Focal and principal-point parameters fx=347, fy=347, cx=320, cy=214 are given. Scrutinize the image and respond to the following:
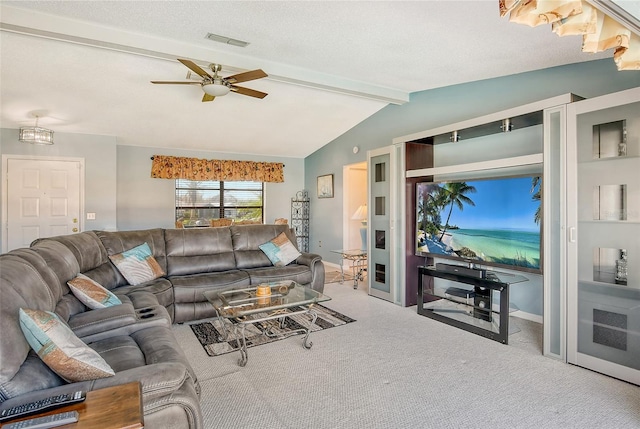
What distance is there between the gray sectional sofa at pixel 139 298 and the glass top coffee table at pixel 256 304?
475 mm

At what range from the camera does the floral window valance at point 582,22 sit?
114 cm

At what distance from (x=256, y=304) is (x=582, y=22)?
2784 millimetres

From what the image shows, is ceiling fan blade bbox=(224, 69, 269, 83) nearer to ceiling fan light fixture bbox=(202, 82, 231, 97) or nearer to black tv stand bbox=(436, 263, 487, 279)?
ceiling fan light fixture bbox=(202, 82, 231, 97)

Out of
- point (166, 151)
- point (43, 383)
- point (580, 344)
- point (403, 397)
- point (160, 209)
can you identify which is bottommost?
point (403, 397)

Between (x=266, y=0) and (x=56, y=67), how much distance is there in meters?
2.69

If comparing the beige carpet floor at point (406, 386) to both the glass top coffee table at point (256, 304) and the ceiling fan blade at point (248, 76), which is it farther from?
the ceiling fan blade at point (248, 76)

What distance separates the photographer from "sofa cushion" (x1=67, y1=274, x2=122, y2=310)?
246 cm

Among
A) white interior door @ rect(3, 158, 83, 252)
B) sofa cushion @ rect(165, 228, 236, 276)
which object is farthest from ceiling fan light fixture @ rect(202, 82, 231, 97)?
white interior door @ rect(3, 158, 83, 252)

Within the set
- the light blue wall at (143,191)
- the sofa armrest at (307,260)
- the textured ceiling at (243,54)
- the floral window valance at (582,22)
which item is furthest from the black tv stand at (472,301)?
the light blue wall at (143,191)

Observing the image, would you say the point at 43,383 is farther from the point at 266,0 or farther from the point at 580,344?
the point at 580,344

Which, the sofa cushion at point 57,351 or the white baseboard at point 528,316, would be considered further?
the white baseboard at point 528,316

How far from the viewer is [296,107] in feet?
18.1

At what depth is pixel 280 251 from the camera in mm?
4680

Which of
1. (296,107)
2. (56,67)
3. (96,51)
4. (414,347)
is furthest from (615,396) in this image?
(56,67)
